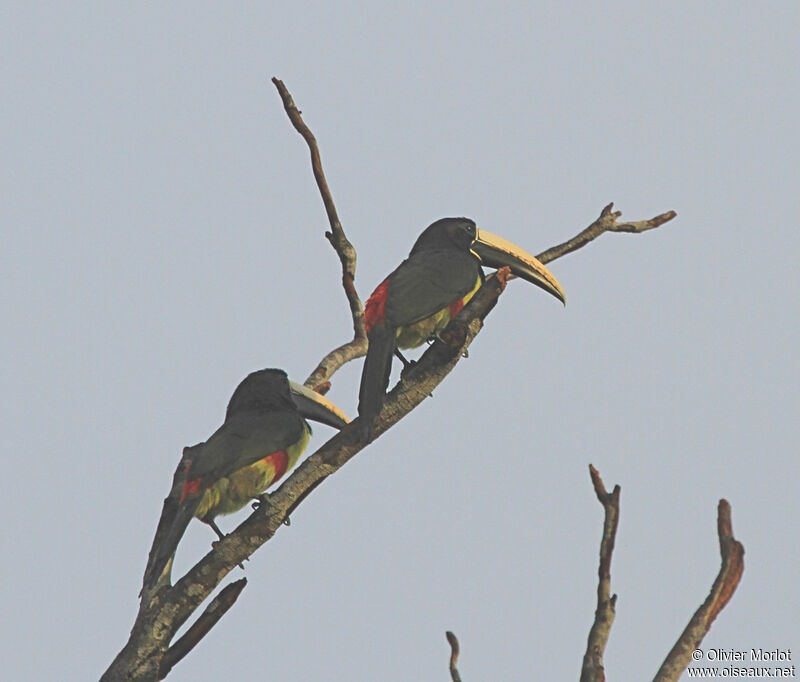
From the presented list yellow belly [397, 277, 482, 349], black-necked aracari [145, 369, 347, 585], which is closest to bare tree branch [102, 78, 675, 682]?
black-necked aracari [145, 369, 347, 585]

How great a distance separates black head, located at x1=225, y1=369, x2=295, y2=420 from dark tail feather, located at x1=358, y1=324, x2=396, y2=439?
37.0 inches

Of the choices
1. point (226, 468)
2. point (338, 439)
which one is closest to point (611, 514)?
point (338, 439)

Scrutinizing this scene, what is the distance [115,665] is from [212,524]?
2.08 m

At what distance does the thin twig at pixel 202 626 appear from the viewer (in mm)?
5312

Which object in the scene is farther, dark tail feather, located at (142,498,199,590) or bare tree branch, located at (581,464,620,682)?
dark tail feather, located at (142,498,199,590)

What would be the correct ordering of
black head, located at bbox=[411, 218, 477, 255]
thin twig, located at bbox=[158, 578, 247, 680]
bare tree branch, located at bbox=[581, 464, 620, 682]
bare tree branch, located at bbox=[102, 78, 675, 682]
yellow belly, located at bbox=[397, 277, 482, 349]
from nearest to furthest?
1. bare tree branch, located at bbox=[581, 464, 620, 682]
2. thin twig, located at bbox=[158, 578, 247, 680]
3. bare tree branch, located at bbox=[102, 78, 675, 682]
4. yellow belly, located at bbox=[397, 277, 482, 349]
5. black head, located at bbox=[411, 218, 477, 255]

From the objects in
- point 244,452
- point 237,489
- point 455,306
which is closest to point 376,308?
point 455,306

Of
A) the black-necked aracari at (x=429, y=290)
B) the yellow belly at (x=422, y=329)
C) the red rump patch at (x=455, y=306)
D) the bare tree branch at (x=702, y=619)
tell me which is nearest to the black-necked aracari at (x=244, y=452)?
the yellow belly at (x=422, y=329)

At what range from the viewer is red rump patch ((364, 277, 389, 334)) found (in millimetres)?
7545

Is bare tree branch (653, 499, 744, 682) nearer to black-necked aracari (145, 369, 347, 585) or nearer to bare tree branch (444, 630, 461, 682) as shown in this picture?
bare tree branch (444, 630, 461, 682)

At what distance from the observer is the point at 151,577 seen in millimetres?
6215

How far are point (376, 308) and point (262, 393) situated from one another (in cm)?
109

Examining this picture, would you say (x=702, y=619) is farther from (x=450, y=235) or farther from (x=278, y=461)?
(x=450, y=235)

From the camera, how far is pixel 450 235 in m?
8.67
